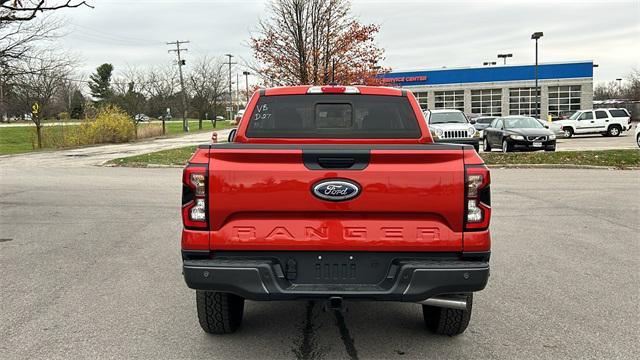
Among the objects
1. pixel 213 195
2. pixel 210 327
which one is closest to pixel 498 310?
pixel 210 327

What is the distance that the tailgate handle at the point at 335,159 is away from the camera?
3.39 m

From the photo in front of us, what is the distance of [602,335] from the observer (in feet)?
13.6

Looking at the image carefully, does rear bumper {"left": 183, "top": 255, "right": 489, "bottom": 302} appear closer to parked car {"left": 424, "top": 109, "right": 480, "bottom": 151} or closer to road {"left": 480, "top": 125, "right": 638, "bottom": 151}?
parked car {"left": 424, "top": 109, "right": 480, "bottom": 151}

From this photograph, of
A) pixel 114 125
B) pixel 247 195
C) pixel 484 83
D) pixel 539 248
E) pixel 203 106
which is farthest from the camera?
pixel 203 106

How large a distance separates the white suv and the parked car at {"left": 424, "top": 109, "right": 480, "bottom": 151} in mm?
16333

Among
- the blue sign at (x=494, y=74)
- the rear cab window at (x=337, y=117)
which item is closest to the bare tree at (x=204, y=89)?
the blue sign at (x=494, y=74)

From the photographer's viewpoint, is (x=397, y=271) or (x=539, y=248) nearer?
(x=397, y=271)

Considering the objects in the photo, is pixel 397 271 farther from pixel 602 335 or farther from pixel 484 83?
pixel 484 83

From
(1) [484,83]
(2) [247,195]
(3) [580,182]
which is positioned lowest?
(3) [580,182]

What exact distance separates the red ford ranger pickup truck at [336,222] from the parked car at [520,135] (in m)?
19.0

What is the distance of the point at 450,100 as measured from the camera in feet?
205

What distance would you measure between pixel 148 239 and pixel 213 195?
4.76m

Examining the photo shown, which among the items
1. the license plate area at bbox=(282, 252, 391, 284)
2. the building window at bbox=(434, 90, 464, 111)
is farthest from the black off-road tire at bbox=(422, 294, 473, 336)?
the building window at bbox=(434, 90, 464, 111)

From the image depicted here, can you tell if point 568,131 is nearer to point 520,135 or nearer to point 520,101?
point 520,135
